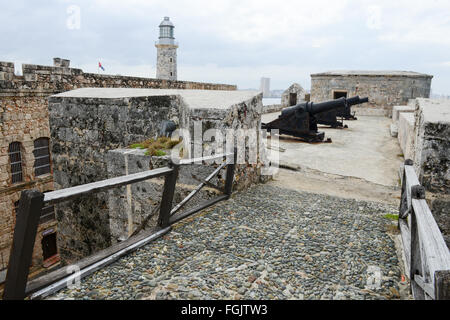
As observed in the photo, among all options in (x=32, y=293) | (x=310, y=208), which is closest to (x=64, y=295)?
(x=32, y=293)

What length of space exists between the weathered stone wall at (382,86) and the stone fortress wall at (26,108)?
1504 centimetres

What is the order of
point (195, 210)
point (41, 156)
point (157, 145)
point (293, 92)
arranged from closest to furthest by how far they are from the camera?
point (195, 210)
point (157, 145)
point (41, 156)
point (293, 92)

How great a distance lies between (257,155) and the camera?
5.32 metres

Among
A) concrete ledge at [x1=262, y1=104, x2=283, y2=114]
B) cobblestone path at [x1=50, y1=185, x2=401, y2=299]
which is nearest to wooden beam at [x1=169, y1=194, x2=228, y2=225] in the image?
cobblestone path at [x1=50, y1=185, x2=401, y2=299]

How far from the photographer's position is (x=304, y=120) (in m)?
10.5

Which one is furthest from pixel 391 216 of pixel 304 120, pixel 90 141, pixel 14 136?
pixel 14 136

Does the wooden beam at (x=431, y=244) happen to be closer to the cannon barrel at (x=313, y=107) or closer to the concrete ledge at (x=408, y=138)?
the concrete ledge at (x=408, y=138)

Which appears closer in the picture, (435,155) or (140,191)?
(435,155)

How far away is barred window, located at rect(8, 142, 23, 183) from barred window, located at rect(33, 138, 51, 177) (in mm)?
579

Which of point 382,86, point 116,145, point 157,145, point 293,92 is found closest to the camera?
point 157,145

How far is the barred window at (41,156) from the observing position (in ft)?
39.7

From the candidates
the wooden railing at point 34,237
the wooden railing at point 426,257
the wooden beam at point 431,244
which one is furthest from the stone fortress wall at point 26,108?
the wooden beam at point 431,244

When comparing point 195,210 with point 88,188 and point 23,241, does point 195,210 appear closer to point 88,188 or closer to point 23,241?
point 88,188

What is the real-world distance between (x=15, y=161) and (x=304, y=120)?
10.5 meters
